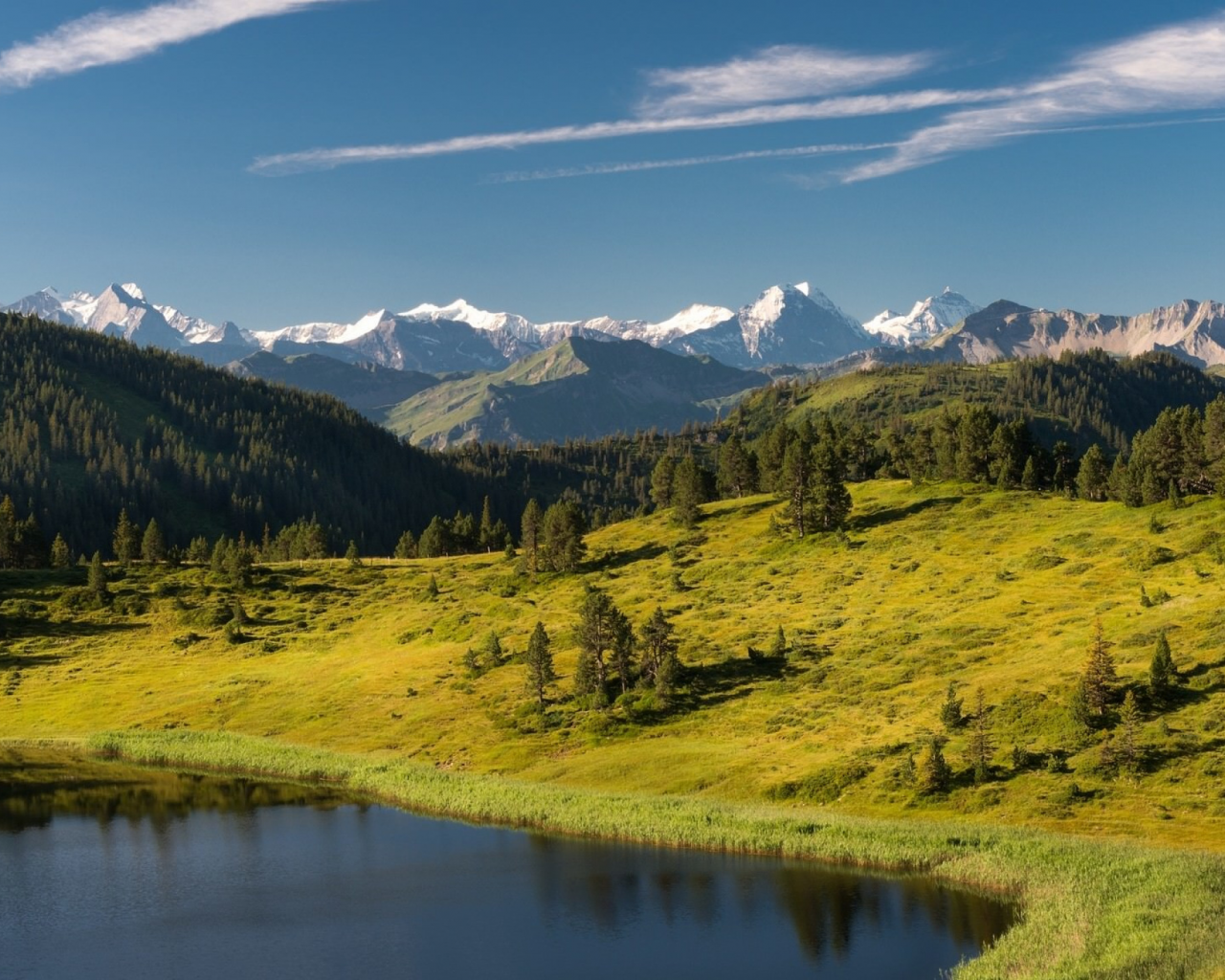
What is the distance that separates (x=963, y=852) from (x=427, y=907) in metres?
32.4

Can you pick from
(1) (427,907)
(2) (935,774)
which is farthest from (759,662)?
(1) (427,907)

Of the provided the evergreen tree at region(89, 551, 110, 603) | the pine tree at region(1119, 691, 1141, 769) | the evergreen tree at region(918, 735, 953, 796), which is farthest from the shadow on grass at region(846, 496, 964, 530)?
the evergreen tree at region(89, 551, 110, 603)

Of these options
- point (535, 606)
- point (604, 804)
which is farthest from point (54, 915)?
point (535, 606)

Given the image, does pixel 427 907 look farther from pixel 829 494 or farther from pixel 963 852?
pixel 829 494

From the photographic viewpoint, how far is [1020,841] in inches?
2682

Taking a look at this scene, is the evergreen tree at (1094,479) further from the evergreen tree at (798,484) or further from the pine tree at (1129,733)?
the pine tree at (1129,733)

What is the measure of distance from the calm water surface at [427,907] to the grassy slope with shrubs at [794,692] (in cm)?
481

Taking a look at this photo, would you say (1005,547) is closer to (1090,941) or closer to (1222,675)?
(1222,675)

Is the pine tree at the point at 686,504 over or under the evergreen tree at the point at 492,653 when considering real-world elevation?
over

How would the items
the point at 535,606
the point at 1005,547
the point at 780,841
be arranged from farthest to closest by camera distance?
the point at 535,606 < the point at 1005,547 < the point at 780,841

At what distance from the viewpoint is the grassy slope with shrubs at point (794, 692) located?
68375 millimetres

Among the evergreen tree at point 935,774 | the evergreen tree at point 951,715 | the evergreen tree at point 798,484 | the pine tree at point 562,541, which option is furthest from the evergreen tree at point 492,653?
the evergreen tree at point 935,774

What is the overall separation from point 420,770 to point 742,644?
123 ft

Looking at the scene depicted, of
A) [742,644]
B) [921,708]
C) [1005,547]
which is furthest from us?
[1005,547]
